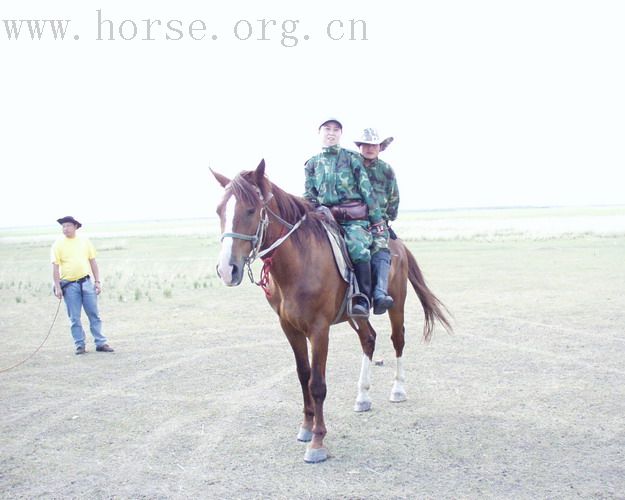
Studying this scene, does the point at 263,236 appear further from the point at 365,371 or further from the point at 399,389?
the point at 399,389

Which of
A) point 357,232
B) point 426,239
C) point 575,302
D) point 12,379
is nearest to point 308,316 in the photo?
point 357,232

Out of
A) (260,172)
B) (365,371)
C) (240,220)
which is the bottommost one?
(365,371)

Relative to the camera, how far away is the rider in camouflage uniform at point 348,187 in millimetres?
5773

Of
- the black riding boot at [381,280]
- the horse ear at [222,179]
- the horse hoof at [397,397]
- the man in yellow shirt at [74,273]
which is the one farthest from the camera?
the man in yellow shirt at [74,273]

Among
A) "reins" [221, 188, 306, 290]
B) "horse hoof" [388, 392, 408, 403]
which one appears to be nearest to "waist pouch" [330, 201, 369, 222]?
"reins" [221, 188, 306, 290]

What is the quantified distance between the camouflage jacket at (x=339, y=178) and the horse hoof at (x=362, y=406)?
231 cm

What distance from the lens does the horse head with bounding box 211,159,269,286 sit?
4.53 meters

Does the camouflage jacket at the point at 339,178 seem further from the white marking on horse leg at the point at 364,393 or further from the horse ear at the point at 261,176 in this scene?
the white marking on horse leg at the point at 364,393

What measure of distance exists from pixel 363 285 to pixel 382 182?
1.37 m

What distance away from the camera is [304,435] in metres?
5.69

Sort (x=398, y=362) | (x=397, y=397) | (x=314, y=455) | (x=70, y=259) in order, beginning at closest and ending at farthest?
(x=314, y=455), (x=397, y=397), (x=398, y=362), (x=70, y=259)

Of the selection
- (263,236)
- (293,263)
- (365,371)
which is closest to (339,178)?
(293,263)

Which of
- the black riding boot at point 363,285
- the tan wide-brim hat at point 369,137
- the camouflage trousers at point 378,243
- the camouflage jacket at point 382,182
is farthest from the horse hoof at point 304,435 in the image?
the tan wide-brim hat at point 369,137

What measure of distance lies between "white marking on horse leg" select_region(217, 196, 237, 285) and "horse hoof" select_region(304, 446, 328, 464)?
6.37ft
